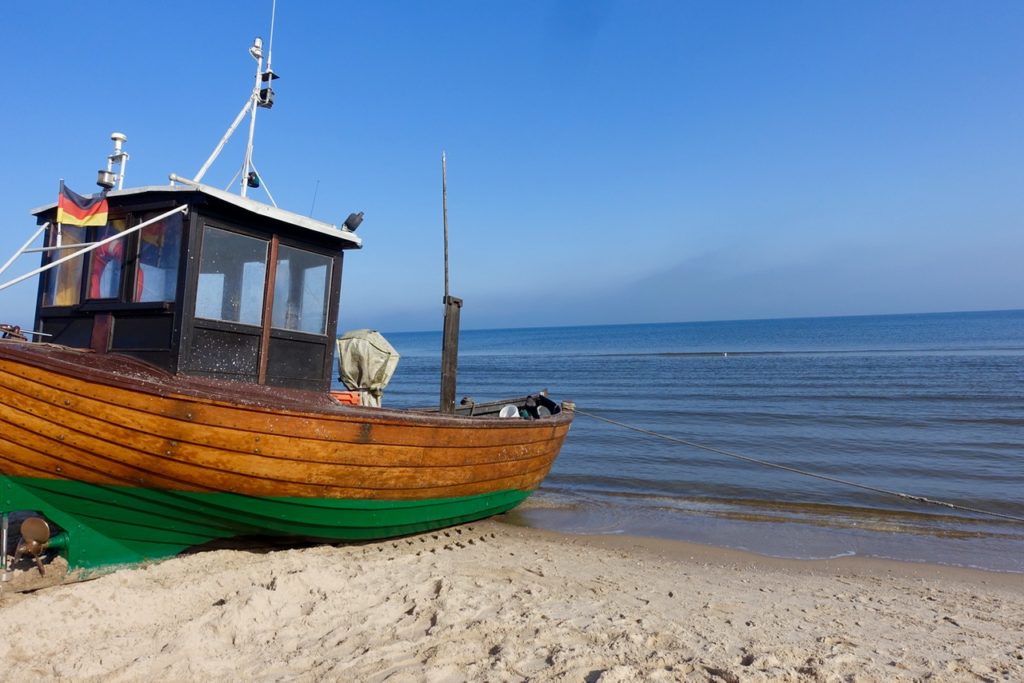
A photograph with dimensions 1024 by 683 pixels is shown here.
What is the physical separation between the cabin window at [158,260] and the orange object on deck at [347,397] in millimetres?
1855

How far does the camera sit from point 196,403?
14.2ft

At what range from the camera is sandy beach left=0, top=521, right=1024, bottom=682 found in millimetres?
3516

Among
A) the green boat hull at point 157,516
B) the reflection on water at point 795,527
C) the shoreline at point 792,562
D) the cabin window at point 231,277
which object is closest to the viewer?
the green boat hull at point 157,516

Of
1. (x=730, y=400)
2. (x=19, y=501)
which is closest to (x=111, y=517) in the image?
(x=19, y=501)

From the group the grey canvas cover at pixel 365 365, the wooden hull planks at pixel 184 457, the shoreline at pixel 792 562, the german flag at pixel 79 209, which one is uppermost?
the german flag at pixel 79 209

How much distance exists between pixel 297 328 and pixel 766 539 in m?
6.24

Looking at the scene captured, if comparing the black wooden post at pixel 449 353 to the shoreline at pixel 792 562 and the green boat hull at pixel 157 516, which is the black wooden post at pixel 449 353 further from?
the shoreline at pixel 792 562

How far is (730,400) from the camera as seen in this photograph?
20391 millimetres

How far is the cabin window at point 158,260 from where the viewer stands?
5.13 meters

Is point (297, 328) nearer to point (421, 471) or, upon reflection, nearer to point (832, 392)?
point (421, 471)

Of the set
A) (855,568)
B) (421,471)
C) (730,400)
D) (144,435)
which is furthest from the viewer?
(730,400)

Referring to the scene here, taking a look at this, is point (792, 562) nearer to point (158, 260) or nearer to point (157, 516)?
point (157, 516)

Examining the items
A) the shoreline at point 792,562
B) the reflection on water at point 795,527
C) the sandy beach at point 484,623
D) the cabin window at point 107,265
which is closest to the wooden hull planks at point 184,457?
the sandy beach at point 484,623

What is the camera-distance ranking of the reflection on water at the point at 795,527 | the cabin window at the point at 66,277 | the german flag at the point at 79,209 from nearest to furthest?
the german flag at the point at 79,209 < the cabin window at the point at 66,277 < the reflection on water at the point at 795,527
